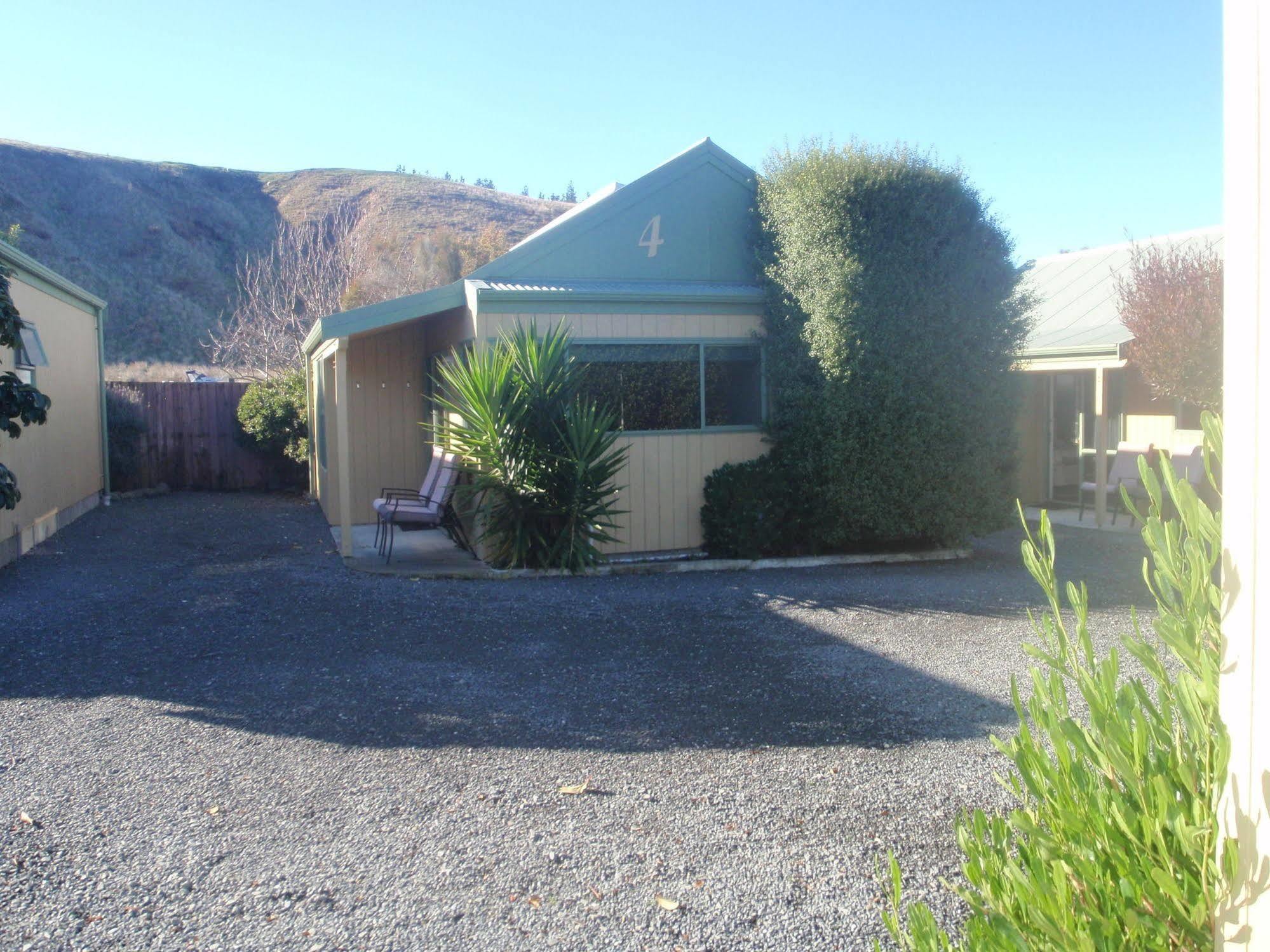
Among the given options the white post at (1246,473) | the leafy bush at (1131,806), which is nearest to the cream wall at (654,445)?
the leafy bush at (1131,806)

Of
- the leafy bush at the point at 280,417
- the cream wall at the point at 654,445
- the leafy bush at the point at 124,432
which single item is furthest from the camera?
the leafy bush at the point at 280,417

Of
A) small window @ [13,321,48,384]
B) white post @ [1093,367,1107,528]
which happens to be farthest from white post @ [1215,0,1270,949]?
white post @ [1093,367,1107,528]

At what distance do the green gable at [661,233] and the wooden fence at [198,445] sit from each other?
30.9 ft

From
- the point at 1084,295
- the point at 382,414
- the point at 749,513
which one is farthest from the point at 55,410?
the point at 1084,295

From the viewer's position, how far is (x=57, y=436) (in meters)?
12.5

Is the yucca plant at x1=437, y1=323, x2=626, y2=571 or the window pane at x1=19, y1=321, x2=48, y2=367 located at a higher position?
the window pane at x1=19, y1=321, x2=48, y2=367

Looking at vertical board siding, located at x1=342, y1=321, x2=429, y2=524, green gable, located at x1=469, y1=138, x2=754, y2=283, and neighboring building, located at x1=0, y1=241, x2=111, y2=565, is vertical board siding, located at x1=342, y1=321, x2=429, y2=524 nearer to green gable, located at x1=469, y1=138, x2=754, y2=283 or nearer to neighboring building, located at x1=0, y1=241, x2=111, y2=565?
green gable, located at x1=469, y1=138, x2=754, y2=283

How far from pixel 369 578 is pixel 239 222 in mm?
43848

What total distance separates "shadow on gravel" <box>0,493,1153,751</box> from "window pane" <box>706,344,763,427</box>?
189cm

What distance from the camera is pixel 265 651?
6551mm

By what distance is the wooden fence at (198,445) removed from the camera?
Answer: 17844mm

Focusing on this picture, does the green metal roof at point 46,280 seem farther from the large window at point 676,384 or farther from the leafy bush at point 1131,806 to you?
the leafy bush at point 1131,806

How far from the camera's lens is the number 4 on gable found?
1083cm

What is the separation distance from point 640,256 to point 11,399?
19.2 feet
